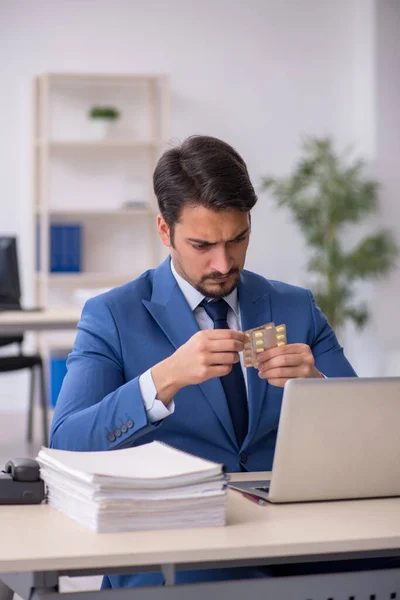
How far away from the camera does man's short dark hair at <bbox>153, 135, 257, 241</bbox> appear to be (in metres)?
1.93

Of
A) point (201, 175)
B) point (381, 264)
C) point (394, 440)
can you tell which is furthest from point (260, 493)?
point (381, 264)

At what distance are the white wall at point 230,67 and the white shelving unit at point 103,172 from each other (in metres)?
0.15

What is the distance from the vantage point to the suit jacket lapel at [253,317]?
76.8 inches

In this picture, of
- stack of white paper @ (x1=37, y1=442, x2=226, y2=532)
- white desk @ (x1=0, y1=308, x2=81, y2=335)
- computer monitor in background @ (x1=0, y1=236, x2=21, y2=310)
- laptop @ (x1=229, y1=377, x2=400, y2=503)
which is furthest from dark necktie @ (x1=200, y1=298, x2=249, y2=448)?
computer monitor in background @ (x1=0, y1=236, x2=21, y2=310)

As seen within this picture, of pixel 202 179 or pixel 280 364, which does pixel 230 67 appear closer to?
pixel 202 179

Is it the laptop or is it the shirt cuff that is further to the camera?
the shirt cuff

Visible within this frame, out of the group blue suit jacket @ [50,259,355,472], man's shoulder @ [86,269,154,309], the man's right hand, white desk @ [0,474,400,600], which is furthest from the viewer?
man's shoulder @ [86,269,154,309]

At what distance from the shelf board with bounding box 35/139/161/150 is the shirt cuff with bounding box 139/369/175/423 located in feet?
18.0

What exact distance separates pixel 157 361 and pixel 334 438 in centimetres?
60

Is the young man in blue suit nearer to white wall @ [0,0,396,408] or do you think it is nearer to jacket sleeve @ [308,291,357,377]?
jacket sleeve @ [308,291,357,377]

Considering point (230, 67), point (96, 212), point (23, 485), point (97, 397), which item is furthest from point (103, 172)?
point (23, 485)

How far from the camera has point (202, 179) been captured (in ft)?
6.38

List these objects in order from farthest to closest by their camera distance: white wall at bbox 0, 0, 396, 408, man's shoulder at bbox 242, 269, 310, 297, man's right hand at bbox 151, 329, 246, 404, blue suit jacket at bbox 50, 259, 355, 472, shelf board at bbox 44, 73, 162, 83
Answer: white wall at bbox 0, 0, 396, 408 < shelf board at bbox 44, 73, 162, 83 < man's shoulder at bbox 242, 269, 310, 297 < blue suit jacket at bbox 50, 259, 355, 472 < man's right hand at bbox 151, 329, 246, 404

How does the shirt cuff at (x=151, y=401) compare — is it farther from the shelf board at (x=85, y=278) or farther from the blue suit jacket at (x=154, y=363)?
the shelf board at (x=85, y=278)
